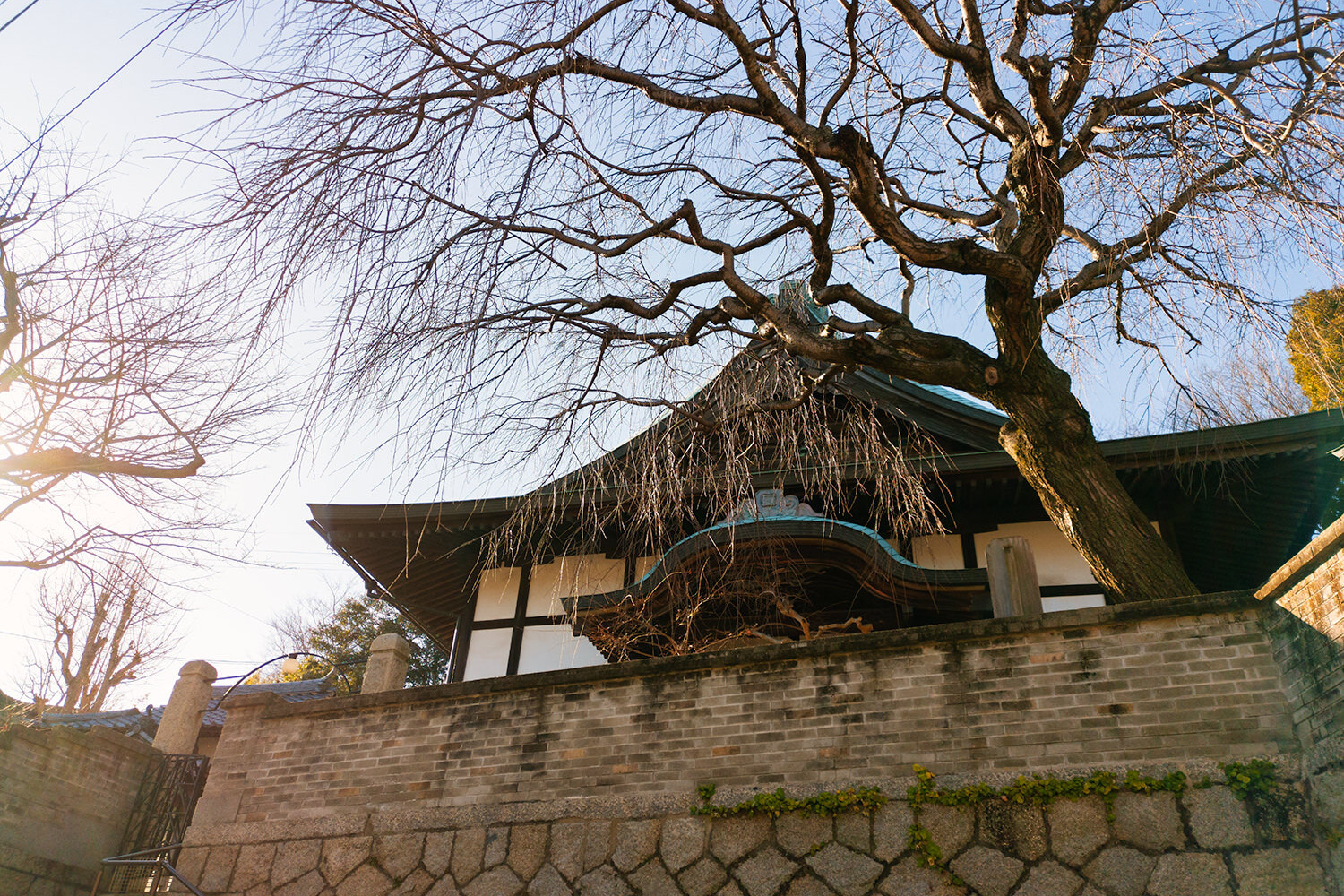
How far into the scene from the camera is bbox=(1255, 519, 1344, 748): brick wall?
14.7ft

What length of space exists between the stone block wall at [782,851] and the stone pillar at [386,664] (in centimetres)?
136

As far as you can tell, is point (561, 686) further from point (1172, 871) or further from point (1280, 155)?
point (1280, 155)

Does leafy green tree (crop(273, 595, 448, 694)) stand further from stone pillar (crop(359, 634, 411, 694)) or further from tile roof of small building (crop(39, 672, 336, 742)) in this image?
stone pillar (crop(359, 634, 411, 694))

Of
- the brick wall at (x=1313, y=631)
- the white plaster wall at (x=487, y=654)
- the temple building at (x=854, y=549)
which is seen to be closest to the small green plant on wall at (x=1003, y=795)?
the brick wall at (x=1313, y=631)

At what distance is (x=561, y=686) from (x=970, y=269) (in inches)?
158

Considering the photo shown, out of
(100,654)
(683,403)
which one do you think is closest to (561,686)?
(683,403)

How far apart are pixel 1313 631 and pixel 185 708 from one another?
10.2m

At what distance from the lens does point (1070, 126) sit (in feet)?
20.0

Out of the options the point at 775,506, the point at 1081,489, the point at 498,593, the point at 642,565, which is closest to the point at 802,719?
the point at 1081,489

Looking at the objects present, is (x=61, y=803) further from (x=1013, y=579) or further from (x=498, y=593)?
(x=1013, y=579)

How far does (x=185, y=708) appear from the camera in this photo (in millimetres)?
10102

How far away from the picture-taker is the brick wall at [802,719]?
206 inches

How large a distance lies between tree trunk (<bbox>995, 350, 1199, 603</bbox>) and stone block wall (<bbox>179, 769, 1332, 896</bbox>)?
1292 mm

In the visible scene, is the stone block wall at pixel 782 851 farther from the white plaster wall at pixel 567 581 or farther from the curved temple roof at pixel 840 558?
the white plaster wall at pixel 567 581
